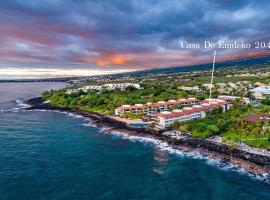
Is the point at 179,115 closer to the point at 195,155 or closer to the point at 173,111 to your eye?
the point at 173,111

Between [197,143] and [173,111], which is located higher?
[173,111]

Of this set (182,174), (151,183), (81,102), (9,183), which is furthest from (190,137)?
(81,102)

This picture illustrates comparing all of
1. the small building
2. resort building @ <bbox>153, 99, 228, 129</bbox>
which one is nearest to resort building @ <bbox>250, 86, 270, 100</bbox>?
resort building @ <bbox>153, 99, 228, 129</bbox>

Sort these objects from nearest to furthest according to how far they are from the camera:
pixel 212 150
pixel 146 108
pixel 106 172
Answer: pixel 106 172
pixel 212 150
pixel 146 108

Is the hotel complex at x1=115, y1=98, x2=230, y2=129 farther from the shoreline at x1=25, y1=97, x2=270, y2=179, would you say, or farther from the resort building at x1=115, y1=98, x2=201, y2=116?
the shoreline at x1=25, y1=97, x2=270, y2=179

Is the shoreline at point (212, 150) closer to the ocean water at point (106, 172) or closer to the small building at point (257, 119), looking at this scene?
the ocean water at point (106, 172)

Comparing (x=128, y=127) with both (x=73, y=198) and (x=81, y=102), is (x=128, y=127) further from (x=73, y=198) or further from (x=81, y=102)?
(x=81, y=102)

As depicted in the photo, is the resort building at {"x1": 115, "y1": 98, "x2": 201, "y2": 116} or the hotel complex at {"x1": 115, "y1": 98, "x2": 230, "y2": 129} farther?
the resort building at {"x1": 115, "y1": 98, "x2": 201, "y2": 116}

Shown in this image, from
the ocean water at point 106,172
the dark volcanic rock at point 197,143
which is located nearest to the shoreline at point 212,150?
the dark volcanic rock at point 197,143

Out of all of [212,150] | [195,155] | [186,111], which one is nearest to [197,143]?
[212,150]
